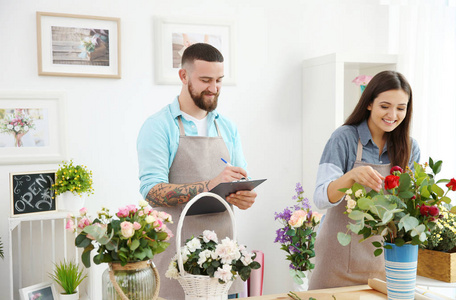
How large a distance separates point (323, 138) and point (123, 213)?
2333 millimetres

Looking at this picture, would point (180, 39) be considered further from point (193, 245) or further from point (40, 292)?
point (193, 245)

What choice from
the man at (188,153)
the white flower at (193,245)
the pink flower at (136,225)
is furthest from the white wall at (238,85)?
the pink flower at (136,225)

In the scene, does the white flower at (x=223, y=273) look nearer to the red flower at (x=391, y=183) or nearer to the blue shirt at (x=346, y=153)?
the red flower at (x=391, y=183)

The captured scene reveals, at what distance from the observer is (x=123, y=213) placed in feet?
4.49

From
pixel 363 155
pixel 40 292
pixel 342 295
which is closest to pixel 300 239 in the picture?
pixel 363 155

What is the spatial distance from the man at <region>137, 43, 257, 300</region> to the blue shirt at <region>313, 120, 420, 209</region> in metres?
0.32

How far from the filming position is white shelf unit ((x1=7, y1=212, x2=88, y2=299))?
120 inches

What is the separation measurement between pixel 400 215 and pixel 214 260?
55cm

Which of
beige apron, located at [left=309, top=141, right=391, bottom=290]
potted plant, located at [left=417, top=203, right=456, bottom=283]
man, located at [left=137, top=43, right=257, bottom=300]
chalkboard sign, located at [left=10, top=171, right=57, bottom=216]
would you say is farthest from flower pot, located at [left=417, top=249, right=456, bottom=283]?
chalkboard sign, located at [left=10, top=171, right=57, bottom=216]

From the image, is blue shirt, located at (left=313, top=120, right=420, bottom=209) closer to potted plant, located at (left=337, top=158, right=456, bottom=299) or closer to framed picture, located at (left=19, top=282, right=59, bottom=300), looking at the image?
potted plant, located at (left=337, top=158, right=456, bottom=299)

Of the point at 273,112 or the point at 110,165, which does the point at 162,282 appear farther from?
the point at 273,112

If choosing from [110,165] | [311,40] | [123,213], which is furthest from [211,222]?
[311,40]

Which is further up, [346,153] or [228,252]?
[346,153]

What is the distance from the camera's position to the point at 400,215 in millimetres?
1415
